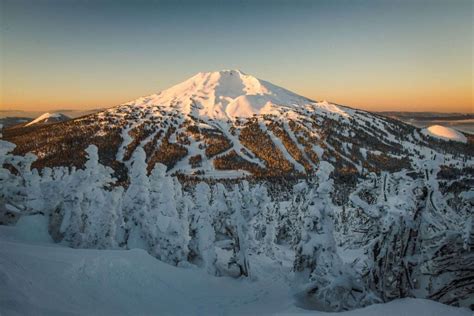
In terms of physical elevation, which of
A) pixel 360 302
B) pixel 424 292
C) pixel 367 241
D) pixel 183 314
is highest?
pixel 367 241

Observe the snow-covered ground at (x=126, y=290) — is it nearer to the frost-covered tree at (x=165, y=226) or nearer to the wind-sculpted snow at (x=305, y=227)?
the wind-sculpted snow at (x=305, y=227)

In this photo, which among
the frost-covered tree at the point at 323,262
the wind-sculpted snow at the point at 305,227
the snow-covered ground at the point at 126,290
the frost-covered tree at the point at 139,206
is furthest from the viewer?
the frost-covered tree at the point at 139,206

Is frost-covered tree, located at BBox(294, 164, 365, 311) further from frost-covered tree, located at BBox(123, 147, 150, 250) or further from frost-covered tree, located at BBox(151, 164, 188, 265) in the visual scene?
frost-covered tree, located at BBox(123, 147, 150, 250)

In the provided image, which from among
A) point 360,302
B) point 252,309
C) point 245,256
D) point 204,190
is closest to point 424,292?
point 360,302

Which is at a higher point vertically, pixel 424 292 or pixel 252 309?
pixel 424 292

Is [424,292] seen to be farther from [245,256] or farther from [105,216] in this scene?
[105,216]

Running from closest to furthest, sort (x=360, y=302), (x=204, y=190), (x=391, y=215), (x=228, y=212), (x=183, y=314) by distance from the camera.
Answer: (x=391, y=215), (x=360, y=302), (x=183, y=314), (x=228, y=212), (x=204, y=190)

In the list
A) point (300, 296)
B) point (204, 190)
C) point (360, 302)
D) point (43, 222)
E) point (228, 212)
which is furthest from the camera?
point (43, 222)

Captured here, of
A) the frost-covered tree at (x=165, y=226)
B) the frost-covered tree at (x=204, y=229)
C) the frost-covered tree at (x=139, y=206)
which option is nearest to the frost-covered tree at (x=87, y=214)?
the frost-covered tree at (x=139, y=206)
